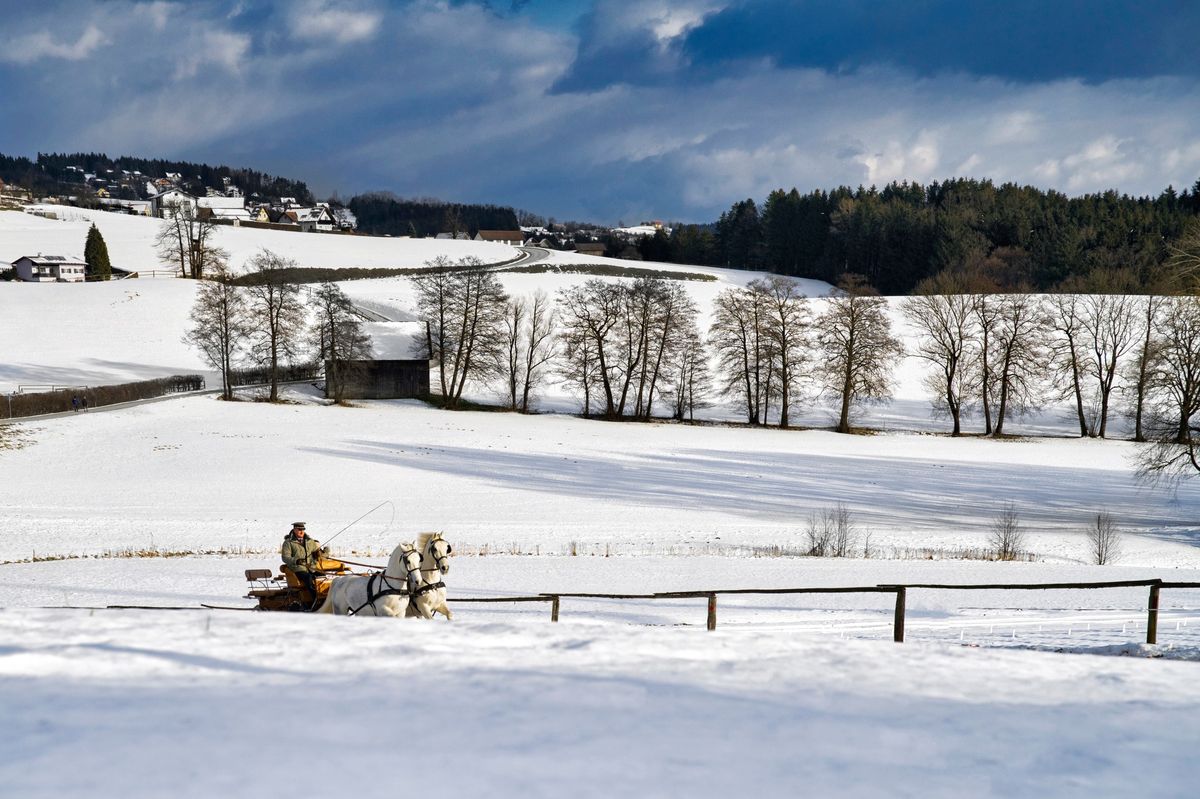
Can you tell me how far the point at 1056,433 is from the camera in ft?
179

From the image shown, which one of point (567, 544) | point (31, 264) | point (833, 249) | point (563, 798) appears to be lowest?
point (567, 544)

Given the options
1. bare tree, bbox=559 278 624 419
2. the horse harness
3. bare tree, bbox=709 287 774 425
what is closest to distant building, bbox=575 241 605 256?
bare tree, bbox=559 278 624 419

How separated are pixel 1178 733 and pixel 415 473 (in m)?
30.7

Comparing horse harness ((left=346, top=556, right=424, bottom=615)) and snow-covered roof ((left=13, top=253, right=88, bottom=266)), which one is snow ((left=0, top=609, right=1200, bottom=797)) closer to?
horse harness ((left=346, top=556, right=424, bottom=615))

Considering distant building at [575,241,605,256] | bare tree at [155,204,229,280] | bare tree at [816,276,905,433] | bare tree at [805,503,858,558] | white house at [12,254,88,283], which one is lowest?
bare tree at [805,503,858,558]

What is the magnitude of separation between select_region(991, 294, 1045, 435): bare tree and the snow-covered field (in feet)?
47.2

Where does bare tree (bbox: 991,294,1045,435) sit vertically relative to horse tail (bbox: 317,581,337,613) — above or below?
above

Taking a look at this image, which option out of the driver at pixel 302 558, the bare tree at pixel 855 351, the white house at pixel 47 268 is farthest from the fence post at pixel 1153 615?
the white house at pixel 47 268

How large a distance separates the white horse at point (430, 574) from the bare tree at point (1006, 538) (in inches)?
694

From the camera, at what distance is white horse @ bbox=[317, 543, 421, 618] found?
11.5 meters

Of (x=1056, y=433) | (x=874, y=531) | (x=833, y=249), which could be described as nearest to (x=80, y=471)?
(x=874, y=531)

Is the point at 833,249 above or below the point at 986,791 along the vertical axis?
above

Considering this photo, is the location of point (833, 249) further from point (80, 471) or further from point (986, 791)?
point (986, 791)

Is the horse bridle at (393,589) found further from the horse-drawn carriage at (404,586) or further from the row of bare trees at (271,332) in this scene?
the row of bare trees at (271,332)
